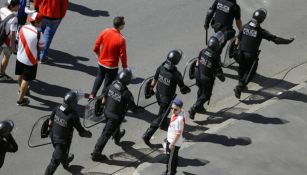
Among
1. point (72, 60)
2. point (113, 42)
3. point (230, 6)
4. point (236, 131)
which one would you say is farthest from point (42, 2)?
point (236, 131)

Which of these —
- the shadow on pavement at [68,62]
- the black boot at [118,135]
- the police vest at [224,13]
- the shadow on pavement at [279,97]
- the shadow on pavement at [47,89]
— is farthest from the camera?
the shadow on pavement at [68,62]

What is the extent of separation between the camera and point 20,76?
1256 centimetres

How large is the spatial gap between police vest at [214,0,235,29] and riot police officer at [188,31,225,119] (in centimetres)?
128

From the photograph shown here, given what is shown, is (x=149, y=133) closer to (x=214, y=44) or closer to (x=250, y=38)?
(x=214, y=44)

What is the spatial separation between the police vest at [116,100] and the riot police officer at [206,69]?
1928 millimetres

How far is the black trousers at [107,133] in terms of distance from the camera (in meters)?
11.1

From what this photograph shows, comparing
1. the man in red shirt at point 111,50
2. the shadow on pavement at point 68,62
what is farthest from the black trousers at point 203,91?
the shadow on pavement at point 68,62

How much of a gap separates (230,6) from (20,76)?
15.4 feet

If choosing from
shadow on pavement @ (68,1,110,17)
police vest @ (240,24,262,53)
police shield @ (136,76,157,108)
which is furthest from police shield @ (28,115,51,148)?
shadow on pavement @ (68,1,110,17)

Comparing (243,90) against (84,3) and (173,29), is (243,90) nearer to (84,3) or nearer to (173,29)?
(173,29)

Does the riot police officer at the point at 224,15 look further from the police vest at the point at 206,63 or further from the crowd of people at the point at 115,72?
the police vest at the point at 206,63

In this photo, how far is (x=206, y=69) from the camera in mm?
12219

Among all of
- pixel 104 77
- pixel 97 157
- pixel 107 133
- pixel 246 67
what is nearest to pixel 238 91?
pixel 246 67

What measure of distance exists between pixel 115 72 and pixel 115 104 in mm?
1549
